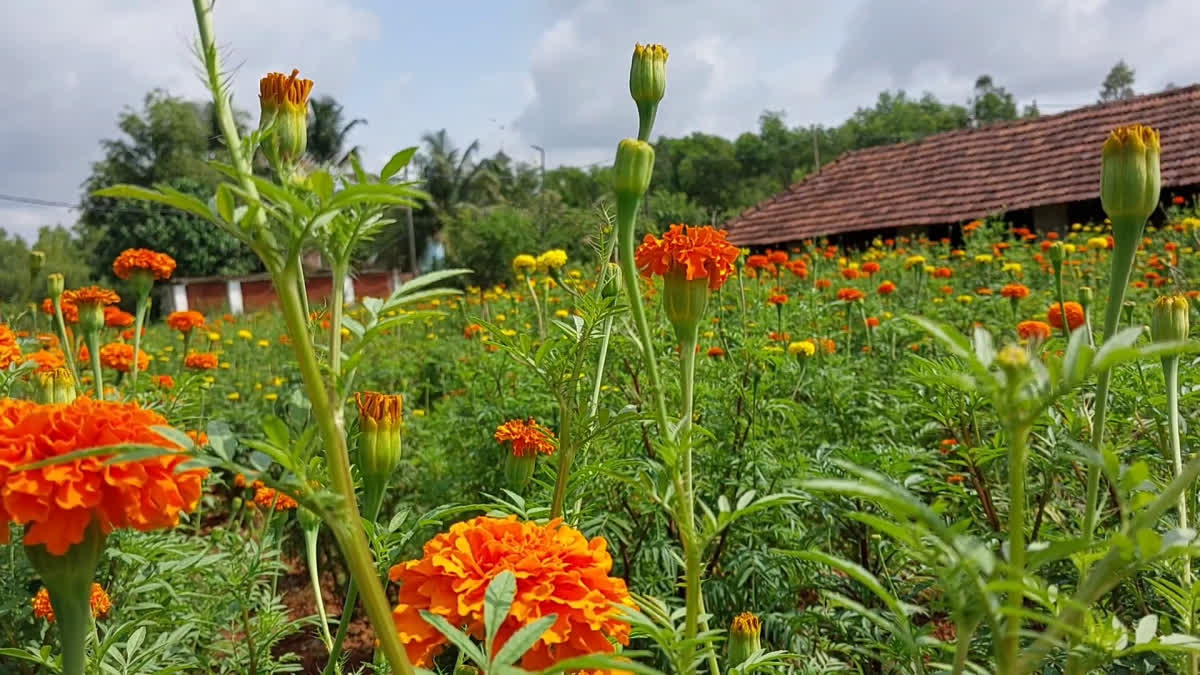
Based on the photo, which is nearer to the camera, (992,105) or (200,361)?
(200,361)

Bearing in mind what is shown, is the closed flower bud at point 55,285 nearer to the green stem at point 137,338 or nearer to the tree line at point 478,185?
the green stem at point 137,338

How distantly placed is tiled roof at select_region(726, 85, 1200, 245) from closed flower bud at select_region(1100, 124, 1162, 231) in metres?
10.5

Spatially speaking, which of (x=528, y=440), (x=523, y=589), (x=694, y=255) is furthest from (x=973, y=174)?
(x=523, y=589)

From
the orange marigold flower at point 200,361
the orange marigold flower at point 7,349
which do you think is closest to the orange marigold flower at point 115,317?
the orange marigold flower at point 200,361

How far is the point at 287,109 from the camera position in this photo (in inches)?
25.8

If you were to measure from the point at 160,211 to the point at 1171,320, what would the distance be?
30.1 meters

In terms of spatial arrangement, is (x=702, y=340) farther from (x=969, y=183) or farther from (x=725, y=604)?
(x=969, y=183)

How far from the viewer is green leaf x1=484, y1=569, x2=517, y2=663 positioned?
0.54m

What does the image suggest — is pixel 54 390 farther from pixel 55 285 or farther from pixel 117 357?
pixel 117 357

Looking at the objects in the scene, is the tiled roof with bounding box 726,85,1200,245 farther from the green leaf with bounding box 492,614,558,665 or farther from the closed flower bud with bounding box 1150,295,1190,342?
the green leaf with bounding box 492,614,558,665

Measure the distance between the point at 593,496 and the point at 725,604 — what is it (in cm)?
38

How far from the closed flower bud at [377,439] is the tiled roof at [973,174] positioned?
1086cm

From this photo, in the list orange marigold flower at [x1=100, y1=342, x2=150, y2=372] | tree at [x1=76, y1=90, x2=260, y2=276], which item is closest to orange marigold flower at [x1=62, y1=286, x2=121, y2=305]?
orange marigold flower at [x1=100, y1=342, x2=150, y2=372]

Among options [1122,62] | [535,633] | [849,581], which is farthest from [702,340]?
[1122,62]
